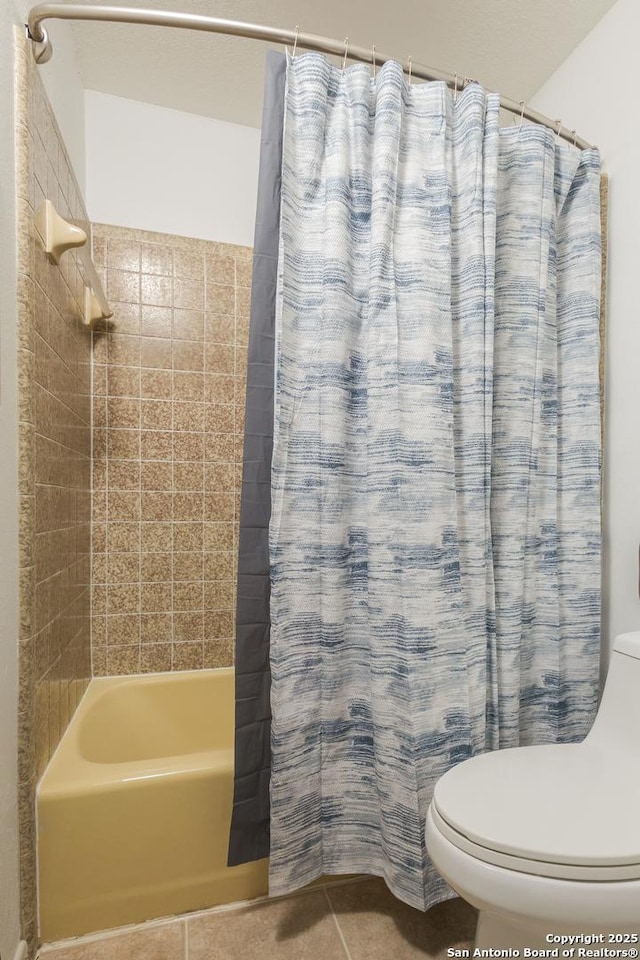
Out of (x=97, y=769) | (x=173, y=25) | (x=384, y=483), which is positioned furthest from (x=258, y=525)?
(x=173, y=25)

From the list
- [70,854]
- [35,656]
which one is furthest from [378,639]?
[70,854]

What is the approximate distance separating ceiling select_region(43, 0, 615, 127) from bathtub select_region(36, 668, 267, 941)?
2011 millimetres

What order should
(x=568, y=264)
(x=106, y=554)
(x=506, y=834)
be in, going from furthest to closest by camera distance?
(x=106, y=554)
(x=568, y=264)
(x=506, y=834)

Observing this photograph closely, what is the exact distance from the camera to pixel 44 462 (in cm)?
127

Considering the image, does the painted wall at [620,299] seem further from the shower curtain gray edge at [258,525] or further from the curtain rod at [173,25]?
the shower curtain gray edge at [258,525]

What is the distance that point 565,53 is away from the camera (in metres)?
1.68

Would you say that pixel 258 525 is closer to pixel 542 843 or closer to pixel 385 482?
pixel 385 482

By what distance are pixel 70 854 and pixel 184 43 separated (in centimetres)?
235

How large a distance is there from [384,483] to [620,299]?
984 millimetres

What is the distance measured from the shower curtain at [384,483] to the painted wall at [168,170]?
92 cm

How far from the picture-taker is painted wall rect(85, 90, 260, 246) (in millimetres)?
1892

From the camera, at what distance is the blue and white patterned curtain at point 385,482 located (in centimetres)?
118

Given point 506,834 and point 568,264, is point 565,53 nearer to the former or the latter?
point 568,264

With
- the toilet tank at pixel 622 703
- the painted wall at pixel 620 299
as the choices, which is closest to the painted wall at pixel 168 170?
the painted wall at pixel 620 299
